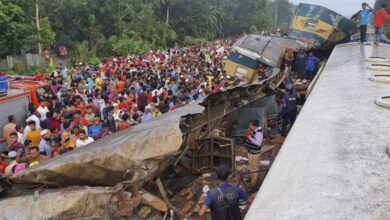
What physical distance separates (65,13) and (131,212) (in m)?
29.1

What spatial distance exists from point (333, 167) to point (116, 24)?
30.6m

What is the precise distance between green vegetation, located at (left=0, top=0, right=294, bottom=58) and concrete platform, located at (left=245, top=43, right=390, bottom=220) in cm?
1927

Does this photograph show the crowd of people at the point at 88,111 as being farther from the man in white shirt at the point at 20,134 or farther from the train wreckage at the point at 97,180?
the train wreckage at the point at 97,180

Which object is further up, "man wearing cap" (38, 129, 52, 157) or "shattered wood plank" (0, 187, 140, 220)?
"shattered wood plank" (0, 187, 140, 220)

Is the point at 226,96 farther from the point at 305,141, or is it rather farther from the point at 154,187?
the point at 305,141

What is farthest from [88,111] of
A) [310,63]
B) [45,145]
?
[310,63]

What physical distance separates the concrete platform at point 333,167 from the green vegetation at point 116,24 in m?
19.3

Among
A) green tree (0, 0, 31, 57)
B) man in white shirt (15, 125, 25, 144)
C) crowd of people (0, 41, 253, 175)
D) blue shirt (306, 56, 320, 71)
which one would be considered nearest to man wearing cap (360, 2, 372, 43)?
blue shirt (306, 56, 320, 71)

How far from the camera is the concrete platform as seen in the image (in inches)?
101

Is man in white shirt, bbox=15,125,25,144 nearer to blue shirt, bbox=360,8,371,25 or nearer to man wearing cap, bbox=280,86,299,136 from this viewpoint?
man wearing cap, bbox=280,86,299,136

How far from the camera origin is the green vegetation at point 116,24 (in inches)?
896

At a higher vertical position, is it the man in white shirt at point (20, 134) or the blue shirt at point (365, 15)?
the blue shirt at point (365, 15)

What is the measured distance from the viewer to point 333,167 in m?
3.17

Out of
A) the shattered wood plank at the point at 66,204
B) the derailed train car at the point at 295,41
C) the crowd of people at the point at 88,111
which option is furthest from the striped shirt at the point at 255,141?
the derailed train car at the point at 295,41
